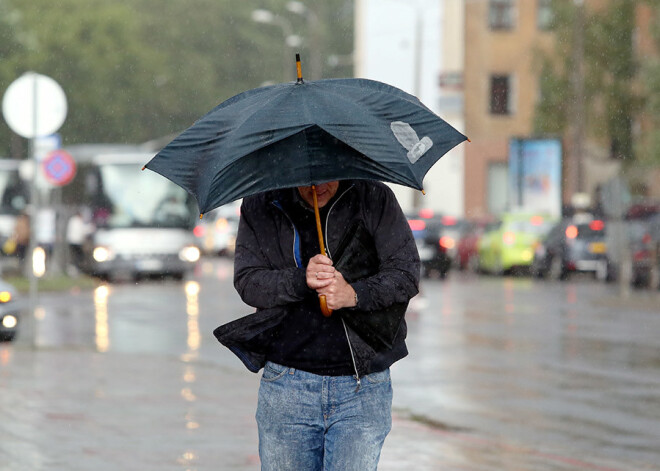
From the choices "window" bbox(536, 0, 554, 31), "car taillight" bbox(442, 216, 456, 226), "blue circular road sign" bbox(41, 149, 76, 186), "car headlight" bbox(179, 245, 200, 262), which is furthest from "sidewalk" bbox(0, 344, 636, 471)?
"window" bbox(536, 0, 554, 31)

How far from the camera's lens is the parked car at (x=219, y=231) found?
52.5 meters

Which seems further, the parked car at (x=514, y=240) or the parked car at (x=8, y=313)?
the parked car at (x=514, y=240)

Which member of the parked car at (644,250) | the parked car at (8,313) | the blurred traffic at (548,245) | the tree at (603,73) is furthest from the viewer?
the tree at (603,73)

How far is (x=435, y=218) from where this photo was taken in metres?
38.0

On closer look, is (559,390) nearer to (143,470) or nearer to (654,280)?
(143,470)

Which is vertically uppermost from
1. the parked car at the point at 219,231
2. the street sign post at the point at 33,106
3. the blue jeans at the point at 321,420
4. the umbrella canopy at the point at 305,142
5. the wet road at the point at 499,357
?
the street sign post at the point at 33,106

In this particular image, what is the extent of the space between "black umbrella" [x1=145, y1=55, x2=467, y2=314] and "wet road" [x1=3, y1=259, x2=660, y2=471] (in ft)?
13.0

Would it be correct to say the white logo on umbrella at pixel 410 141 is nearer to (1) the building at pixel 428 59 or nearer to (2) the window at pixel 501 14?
(1) the building at pixel 428 59

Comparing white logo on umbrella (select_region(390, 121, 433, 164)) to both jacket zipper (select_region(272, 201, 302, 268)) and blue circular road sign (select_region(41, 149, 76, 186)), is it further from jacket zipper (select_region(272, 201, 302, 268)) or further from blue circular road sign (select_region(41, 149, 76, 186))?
blue circular road sign (select_region(41, 149, 76, 186))

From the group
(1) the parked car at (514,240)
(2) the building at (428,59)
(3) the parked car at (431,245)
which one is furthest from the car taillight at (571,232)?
(2) the building at (428,59)

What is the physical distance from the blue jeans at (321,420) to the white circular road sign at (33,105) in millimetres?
11757

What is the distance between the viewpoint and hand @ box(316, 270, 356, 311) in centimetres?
468

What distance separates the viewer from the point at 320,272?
15.4 feet

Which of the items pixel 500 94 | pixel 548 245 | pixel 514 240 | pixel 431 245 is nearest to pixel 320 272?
pixel 548 245
